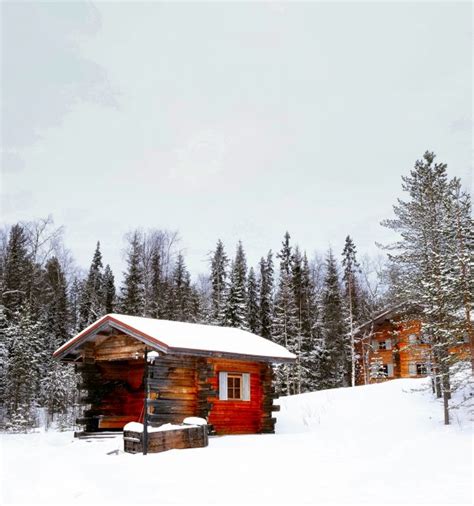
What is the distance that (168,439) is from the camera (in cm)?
1456

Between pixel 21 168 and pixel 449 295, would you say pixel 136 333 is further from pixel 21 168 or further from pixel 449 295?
pixel 21 168

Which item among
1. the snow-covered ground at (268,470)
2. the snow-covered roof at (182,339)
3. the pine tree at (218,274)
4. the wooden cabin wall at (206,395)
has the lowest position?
the snow-covered ground at (268,470)

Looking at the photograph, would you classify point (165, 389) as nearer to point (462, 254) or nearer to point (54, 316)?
point (462, 254)

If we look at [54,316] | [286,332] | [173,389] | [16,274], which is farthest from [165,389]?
[54,316]

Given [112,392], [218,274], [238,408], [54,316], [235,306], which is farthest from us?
[218,274]

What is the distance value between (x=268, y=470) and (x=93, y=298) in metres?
39.0

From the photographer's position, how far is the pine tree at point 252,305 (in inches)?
1999

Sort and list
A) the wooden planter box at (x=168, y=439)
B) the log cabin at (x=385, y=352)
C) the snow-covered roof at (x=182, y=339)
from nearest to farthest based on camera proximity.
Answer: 1. the wooden planter box at (x=168, y=439)
2. the snow-covered roof at (x=182, y=339)
3. the log cabin at (x=385, y=352)

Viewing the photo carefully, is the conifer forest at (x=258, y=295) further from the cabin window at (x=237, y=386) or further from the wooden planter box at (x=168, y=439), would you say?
the wooden planter box at (x=168, y=439)

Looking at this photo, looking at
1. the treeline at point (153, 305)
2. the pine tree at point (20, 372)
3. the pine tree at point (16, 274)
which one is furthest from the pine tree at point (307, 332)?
the pine tree at point (16, 274)

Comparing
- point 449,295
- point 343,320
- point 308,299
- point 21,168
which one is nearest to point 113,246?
point 21,168

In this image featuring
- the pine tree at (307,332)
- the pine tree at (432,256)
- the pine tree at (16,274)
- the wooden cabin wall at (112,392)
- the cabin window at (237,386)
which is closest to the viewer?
the pine tree at (432,256)

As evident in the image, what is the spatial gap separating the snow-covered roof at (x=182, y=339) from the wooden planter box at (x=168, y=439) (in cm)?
270

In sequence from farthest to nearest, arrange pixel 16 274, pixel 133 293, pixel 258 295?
pixel 258 295 < pixel 133 293 < pixel 16 274
